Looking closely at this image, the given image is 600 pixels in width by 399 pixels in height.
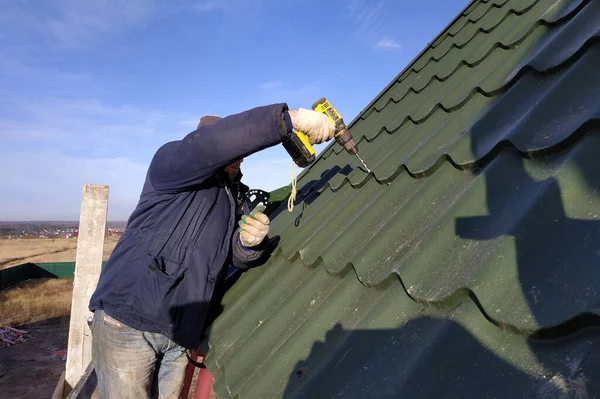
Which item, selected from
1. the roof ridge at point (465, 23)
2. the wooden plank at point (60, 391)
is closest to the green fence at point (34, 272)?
the wooden plank at point (60, 391)

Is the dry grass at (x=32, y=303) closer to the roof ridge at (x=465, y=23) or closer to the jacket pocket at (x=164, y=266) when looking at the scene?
the jacket pocket at (x=164, y=266)

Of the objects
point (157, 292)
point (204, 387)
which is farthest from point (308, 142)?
point (204, 387)

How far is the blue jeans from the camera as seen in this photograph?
2566mm

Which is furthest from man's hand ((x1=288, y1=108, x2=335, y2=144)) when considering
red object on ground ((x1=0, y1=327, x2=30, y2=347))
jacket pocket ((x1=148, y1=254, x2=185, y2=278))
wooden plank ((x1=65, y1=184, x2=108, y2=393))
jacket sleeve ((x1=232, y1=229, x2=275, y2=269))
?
red object on ground ((x1=0, y1=327, x2=30, y2=347))

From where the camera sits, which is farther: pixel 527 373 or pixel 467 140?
pixel 467 140

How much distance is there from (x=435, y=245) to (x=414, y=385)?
519mm

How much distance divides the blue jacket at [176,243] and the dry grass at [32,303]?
869 inches

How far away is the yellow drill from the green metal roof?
0.30 m

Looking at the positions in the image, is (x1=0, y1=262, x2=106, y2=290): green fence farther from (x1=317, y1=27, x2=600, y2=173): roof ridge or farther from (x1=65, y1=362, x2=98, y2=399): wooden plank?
(x1=317, y1=27, x2=600, y2=173): roof ridge

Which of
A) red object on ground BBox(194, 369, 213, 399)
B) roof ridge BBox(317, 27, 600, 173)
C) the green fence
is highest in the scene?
the green fence

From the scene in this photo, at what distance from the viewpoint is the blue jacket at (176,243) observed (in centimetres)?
231

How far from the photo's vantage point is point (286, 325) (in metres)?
1.95

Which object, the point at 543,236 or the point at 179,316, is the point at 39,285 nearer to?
the point at 179,316

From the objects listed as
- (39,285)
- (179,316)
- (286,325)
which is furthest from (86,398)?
Answer: (39,285)
